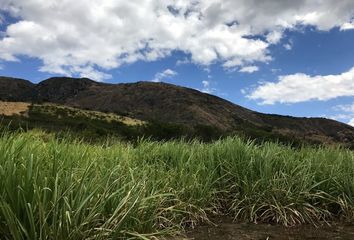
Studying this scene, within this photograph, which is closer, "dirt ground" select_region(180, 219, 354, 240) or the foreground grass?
the foreground grass

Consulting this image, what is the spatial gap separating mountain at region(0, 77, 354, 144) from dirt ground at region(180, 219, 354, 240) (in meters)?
97.9

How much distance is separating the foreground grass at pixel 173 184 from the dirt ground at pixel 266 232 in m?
0.25

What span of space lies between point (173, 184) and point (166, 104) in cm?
12117

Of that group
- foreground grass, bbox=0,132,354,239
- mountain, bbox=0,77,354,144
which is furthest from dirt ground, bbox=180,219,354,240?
mountain, bbox=0,77,354,144

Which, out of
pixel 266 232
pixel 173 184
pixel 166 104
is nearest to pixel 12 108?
pixel 173 184

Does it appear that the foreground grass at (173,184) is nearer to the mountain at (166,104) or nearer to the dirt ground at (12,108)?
the dirt ground at (12,108)

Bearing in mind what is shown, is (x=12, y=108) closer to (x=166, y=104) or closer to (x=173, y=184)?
(x=173, y=184)

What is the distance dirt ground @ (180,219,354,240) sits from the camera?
5887mm

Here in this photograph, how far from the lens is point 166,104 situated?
12788 centimetres

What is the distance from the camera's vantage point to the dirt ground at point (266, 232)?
589 centimetres

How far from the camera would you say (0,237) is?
3783mm

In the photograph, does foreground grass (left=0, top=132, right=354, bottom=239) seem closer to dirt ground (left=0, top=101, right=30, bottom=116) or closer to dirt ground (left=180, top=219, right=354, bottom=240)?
dirt ground (left=180, top=219, right=354, bottom=240)

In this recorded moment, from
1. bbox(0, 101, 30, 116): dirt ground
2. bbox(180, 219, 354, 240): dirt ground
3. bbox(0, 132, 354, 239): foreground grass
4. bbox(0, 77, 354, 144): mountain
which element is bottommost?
bbox(180, 219, 354, 240): dirt ground

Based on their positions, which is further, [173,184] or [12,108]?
[12,108]
